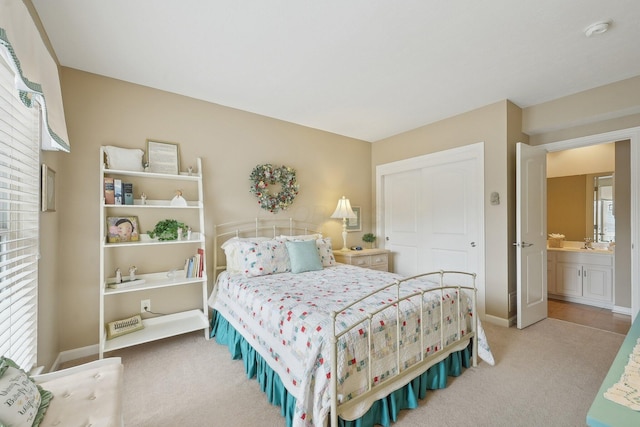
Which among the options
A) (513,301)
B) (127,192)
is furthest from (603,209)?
(127,192)

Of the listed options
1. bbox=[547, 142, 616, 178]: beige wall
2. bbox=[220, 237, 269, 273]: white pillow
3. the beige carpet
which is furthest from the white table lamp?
bbox=[547, 142, 616, 178]: beige wall

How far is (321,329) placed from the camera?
155cm

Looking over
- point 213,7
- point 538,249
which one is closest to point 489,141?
point 538,249

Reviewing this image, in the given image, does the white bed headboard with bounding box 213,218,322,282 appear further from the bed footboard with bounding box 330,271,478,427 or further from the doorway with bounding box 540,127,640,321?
the doorway with bounding box 540,127,640,321

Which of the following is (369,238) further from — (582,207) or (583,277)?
(582,207)

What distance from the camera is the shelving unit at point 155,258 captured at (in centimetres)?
256

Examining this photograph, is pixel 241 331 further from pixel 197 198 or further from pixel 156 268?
pixel 197 198

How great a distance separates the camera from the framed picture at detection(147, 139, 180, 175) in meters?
2.84

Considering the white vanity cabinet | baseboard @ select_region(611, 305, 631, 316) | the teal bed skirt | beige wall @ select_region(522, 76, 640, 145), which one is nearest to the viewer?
the teal bed skirt

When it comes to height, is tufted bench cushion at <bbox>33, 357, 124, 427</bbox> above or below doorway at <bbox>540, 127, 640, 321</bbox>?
below

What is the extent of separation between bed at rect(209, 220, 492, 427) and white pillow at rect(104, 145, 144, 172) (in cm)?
124

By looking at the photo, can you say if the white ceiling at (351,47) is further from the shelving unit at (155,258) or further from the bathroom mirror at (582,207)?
the bathroom mirror at (582,207)

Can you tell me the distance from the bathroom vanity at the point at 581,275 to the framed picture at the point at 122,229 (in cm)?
564

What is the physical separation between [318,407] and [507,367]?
1.85m
